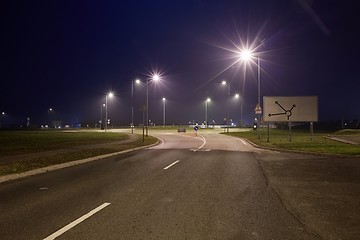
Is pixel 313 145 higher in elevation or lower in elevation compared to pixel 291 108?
lower

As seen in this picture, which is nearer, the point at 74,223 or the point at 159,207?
the point at 74,223

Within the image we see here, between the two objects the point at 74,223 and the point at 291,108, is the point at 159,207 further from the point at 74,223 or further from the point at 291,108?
the point at 291,108

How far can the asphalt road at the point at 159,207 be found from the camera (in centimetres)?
546

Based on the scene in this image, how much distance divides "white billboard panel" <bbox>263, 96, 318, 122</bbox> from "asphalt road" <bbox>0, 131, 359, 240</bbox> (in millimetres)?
22604

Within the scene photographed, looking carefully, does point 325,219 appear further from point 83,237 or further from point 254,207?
point 83,237

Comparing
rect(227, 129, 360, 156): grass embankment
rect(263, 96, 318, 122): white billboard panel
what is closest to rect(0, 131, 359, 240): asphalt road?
rect(227, 129, 360, 156): grass embankment

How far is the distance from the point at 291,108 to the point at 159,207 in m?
28.6

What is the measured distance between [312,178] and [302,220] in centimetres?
509

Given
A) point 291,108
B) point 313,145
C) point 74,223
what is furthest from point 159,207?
point 291,108

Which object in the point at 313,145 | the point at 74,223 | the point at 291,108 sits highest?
the point at 291,108

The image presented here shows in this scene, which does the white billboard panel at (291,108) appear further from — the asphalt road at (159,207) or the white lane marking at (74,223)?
the white lane marking at (74,223)

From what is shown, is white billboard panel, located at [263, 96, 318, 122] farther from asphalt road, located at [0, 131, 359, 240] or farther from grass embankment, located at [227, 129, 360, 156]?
asphalt road, located at [0, 131, 359, 240]

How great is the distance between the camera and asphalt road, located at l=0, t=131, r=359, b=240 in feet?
17.9

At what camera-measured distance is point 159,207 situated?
7059 mm
